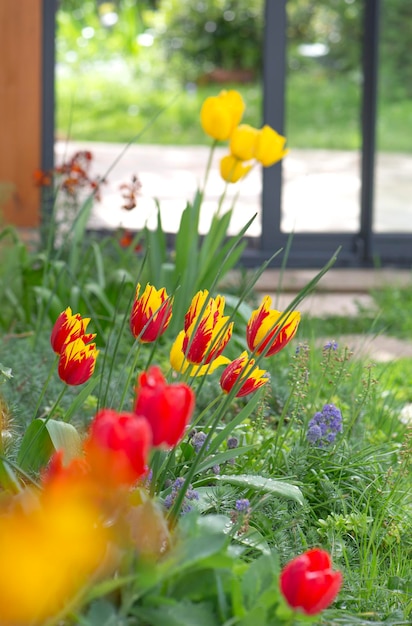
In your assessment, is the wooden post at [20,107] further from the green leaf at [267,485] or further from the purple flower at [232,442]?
the green leaf at [267,485]

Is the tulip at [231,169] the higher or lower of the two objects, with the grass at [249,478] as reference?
higher

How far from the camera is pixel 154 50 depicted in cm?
1002

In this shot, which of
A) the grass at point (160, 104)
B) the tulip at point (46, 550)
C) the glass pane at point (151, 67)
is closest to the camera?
the tulip at point (46, 550)

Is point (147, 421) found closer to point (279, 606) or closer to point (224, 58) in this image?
point (279, 606)

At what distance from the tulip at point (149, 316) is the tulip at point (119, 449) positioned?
44 cm

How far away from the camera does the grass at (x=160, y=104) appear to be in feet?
18.4

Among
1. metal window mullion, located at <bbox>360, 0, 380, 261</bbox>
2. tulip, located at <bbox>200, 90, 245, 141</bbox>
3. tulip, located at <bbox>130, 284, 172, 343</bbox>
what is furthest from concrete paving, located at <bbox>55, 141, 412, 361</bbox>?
tulip, located at <bbox>130, 284, 172, 343</bbox>

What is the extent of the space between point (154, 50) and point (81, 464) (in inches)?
367

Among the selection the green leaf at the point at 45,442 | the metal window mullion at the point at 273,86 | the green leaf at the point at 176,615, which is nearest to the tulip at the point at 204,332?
the green leaf at the point at 45,442

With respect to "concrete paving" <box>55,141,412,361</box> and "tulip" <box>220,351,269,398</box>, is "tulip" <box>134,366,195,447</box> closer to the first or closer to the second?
"tulip" <box>220,351,269,398</box>

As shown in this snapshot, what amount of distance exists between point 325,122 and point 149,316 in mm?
4305

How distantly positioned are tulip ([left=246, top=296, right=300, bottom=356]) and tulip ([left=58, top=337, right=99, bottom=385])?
220mm

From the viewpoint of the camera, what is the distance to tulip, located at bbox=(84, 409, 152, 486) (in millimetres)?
951

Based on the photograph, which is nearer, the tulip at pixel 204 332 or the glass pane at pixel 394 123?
the tulip at pixel 204 332
